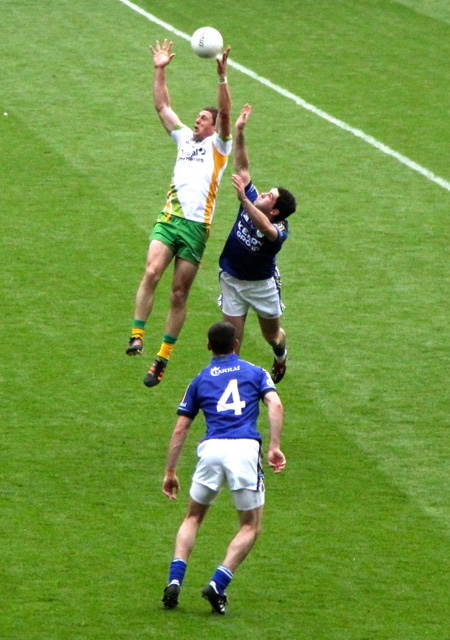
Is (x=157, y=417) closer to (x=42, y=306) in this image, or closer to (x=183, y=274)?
(x=183, y=274)

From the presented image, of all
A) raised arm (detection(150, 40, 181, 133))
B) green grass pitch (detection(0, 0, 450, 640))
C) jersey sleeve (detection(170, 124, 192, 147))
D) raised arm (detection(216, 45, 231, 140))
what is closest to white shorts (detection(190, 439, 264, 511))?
green grass pitch (detection(0, 0, 450, 640))

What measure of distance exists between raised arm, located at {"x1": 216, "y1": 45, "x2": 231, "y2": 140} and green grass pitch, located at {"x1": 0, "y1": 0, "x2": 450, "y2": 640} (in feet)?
9.49

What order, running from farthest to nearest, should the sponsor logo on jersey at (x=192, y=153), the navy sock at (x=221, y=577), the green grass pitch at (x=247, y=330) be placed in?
the sponsor logo on jersey at (x=192, y=153), the green grass pitch at (x=247, y=330), the navy sock at (x=221, y=577)

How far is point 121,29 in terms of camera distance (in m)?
27.7

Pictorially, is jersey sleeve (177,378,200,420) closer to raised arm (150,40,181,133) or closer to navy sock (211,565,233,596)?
navy sock (211,565,233,596)

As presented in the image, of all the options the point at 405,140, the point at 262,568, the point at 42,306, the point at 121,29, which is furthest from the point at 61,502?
the point at 121,29

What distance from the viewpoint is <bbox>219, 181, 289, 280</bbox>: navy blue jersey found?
13.7 meters

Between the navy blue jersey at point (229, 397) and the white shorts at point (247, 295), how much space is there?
10.8 feet

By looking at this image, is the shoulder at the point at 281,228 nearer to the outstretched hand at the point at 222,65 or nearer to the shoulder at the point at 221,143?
the shoulder at the point at 221,143

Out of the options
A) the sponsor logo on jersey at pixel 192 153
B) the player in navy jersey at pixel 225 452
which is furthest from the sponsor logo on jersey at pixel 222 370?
the sponsor logo on jersey at pixel 192 153

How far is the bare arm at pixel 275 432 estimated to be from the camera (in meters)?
10.3

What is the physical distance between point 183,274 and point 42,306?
143 inches

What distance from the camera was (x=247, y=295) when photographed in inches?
556

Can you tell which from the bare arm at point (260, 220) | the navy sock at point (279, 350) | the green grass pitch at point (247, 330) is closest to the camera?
the green grass pitch at point (247, 330)
